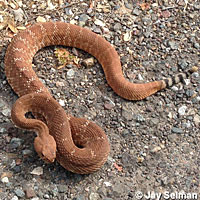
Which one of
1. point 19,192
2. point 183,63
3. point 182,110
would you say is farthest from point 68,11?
point 19,192

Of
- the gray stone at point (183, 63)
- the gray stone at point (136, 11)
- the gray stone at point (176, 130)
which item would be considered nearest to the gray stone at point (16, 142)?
the gray stone at point (176, 130)

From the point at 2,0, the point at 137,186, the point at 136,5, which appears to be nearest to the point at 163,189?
the point at 137,186

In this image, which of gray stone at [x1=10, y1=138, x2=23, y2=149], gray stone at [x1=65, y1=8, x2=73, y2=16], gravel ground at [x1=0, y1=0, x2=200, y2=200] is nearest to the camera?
gravel ground at [x1=0, y1=0, x2=200, y2=200]

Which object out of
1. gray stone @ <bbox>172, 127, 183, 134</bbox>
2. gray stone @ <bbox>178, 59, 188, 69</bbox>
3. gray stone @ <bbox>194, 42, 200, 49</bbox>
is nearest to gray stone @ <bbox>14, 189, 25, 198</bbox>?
gray stone @ <bbox>172, 127, 183, 134</bbox>

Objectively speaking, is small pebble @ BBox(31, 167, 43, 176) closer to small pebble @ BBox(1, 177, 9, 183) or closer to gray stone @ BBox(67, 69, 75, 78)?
small pebble @ BBox(1, 177, 9, 183)

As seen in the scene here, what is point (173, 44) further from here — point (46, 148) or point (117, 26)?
point (46, 148)

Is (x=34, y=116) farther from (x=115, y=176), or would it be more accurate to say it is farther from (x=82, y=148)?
(x=115, y=176)

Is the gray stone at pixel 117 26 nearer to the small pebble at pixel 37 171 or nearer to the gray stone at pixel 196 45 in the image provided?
the gray stone at pixel 196 45
